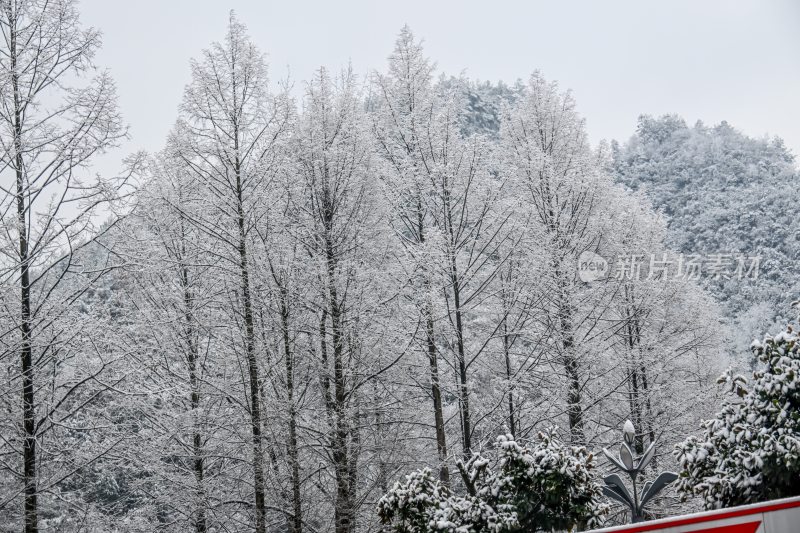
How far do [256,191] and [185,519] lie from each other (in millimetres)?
6169

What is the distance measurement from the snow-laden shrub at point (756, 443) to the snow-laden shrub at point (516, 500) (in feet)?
4.19

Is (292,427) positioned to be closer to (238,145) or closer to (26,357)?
(26,357)

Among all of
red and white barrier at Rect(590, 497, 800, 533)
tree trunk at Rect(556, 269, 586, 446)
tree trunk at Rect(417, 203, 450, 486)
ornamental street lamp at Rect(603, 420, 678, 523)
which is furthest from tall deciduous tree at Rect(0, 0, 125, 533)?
tree trunk at Rect(556, 269, 586, 446)

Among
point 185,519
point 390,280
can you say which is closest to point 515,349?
point 390,280

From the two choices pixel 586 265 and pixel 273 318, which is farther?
pixel 586 265

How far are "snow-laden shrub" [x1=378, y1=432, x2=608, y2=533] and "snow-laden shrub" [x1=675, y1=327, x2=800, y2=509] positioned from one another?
128 cm

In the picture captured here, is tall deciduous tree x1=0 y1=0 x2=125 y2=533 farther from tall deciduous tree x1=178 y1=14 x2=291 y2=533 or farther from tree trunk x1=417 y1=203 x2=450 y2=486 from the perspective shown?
tree trunk x1=417 y1=203 x2=450 y2=486

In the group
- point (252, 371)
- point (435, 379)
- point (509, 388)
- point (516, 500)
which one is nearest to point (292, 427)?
point (252, 371)

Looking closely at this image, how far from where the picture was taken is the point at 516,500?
6.75m

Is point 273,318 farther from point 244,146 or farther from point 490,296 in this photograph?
point 490,296

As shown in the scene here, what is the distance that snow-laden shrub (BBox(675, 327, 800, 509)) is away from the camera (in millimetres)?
6367

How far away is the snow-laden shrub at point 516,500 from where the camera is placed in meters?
6.66

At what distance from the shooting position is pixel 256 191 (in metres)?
11.0

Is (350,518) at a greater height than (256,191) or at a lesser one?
lesser
